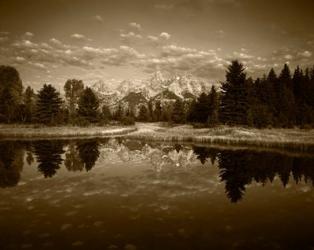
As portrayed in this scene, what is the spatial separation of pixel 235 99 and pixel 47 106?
49119 mm

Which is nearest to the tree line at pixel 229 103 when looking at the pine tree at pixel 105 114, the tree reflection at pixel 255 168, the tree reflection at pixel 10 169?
the pine tree at pixel 105 114

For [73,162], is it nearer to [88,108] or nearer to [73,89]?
[88,108]

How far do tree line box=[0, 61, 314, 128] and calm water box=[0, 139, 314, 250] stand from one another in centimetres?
3499

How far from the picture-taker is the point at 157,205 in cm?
1460

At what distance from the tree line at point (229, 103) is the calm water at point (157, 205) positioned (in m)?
35.0

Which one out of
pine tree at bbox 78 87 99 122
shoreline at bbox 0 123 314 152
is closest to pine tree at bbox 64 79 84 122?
pine tree at bbox 78 87 99 122

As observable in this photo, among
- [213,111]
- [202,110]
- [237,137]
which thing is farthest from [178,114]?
[237,137]

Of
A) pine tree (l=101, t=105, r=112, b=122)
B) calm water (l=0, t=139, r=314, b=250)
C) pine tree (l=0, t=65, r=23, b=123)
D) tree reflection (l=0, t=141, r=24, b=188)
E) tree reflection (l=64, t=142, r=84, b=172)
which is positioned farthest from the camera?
pine tree (l=101, t=105, r=112, b=122)

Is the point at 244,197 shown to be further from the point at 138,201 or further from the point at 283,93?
the point at 283,93

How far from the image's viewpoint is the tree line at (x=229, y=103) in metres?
60.9

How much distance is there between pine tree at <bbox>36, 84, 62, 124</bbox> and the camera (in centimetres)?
7681

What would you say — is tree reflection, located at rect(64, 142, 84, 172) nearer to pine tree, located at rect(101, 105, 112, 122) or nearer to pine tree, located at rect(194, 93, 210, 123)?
pine tree, located at rect(194, 93, 210, 123)

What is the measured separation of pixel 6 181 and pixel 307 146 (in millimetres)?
31375

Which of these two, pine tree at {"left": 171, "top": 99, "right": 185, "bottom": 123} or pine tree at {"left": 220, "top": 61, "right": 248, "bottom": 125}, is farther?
pine tree at {"left": 171, "top": 99, "right": 185, "bottom": 123}
